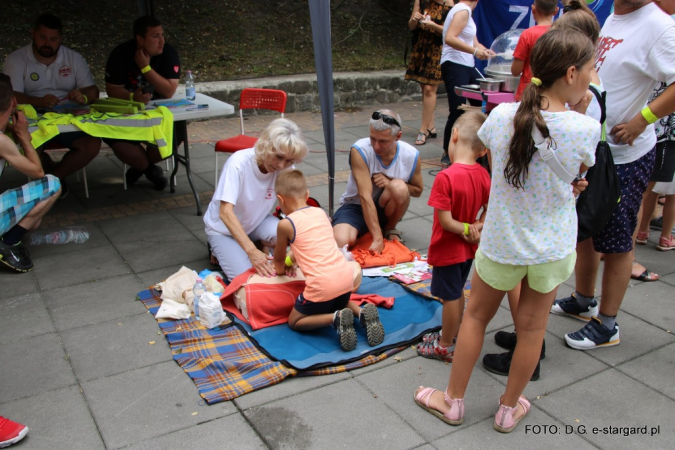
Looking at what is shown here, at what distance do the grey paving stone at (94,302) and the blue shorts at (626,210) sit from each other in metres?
2.53

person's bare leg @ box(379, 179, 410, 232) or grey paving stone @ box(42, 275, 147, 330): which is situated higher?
person's bare leg @ box(379, 179, 410, 232)

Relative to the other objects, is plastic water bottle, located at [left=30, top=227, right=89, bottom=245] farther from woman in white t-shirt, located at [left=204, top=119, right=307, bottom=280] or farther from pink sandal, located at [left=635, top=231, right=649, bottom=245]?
pink sandal, located at [left=635, top=231, right=649, bottom=245]

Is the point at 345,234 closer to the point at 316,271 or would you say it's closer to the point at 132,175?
the point at 316,271

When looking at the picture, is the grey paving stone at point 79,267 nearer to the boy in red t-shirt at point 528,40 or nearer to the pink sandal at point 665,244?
the boy in red t-shirt at point 528,40

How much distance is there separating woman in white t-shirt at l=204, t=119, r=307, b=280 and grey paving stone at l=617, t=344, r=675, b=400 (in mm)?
1904

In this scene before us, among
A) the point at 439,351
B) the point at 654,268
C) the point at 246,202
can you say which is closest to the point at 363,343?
the point at 439,351

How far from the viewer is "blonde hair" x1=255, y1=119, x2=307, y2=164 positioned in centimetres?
350

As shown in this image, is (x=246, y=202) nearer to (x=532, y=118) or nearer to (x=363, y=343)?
(x=363, y=343)

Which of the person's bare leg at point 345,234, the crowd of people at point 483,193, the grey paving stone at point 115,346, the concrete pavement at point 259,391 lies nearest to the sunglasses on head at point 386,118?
the crowd of people at point 483,193

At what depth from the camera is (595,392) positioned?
2.80 metres

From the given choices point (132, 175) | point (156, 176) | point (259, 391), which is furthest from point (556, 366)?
point (132, 175)

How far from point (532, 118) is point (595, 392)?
56.6 inches

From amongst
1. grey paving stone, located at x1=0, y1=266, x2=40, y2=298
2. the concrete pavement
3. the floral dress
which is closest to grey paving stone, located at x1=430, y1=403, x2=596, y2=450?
the concrete pavement

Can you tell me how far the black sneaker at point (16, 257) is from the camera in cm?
387
